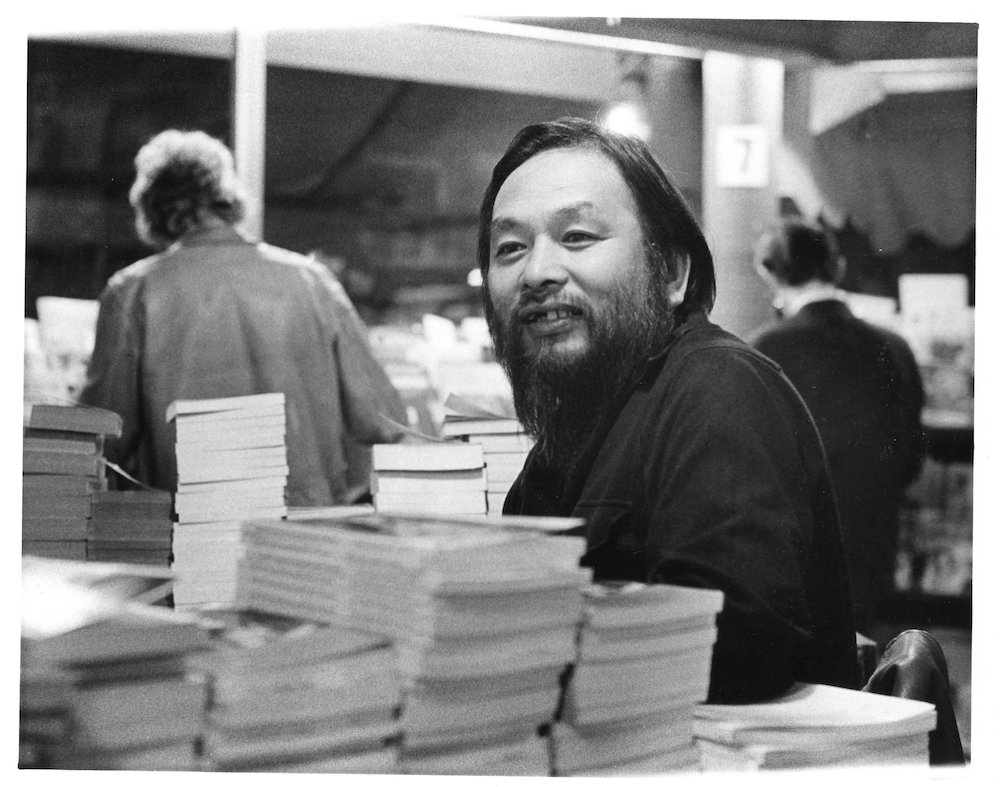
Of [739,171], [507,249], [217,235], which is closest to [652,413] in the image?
[507,249]

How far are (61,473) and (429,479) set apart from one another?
0.77m

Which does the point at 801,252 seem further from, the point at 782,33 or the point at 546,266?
the point at 546,266

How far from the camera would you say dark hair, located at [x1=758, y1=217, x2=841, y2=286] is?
2.58 metres

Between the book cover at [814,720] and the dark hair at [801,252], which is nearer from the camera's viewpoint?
the book cover at [814,720]

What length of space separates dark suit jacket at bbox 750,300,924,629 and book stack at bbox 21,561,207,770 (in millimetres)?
1392

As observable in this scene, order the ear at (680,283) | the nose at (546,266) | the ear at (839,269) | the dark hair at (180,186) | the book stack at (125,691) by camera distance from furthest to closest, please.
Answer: the ear at (839,269) → the dark hair at (180,186) → the ear at (680,283) → the nose at (546,266) → the book stack at (125,691)

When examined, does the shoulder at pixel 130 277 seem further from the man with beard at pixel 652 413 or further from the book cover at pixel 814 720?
the book cover at pixel 814 720

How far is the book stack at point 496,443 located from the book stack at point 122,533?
2.15 feet

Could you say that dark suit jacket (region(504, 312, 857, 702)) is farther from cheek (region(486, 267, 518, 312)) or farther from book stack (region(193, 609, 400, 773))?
book stack (region(193, 609, 400, 773))

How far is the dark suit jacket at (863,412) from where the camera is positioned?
2.52 m

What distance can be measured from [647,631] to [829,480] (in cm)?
63

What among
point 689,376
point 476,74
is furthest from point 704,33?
point 689,376

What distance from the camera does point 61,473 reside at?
2.43m

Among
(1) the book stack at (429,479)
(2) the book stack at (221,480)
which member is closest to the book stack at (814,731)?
(1) the book stack at (429,479)
